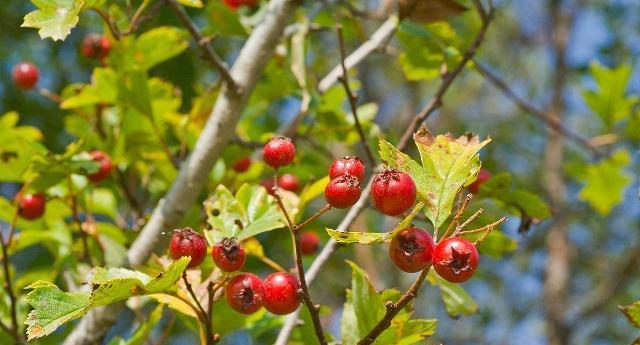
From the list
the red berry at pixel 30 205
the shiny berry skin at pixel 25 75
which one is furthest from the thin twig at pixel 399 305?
the shiny berry skin at pixel 25 75

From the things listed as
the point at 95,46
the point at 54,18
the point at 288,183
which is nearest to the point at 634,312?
the point at 288,183

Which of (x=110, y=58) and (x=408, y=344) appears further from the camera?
(x=110, y=58)

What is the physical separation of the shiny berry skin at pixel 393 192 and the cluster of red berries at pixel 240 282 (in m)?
0.25

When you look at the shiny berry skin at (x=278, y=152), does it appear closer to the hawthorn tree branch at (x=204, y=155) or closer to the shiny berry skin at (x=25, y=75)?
the hawthorn tree branch at (x=204, y=155)

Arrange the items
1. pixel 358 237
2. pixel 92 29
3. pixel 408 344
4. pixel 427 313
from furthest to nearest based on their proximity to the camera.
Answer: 1. pixel 427 313
2. pixel 92 29
3. pixel 408 344
4. pixel 358 237

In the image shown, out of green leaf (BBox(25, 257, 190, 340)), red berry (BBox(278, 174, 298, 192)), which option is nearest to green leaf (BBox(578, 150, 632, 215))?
red berry (BBox(278, 174, 298, 192))

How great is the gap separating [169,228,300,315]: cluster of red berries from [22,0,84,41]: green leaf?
525mm

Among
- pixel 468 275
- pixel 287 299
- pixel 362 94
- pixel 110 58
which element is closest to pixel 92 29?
pixel 110 58

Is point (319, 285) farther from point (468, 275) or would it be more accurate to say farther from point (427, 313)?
point (468, 275)

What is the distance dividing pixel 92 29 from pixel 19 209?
2249mm

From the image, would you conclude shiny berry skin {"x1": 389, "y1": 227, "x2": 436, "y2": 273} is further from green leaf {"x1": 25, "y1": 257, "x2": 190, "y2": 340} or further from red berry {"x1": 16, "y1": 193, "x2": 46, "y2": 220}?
red berry {"x1": 16, "y1": 193, "x2": 46, "y2": 220}

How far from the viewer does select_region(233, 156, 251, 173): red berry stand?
2.26 m

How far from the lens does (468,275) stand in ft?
3.55

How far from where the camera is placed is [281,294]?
126cm
